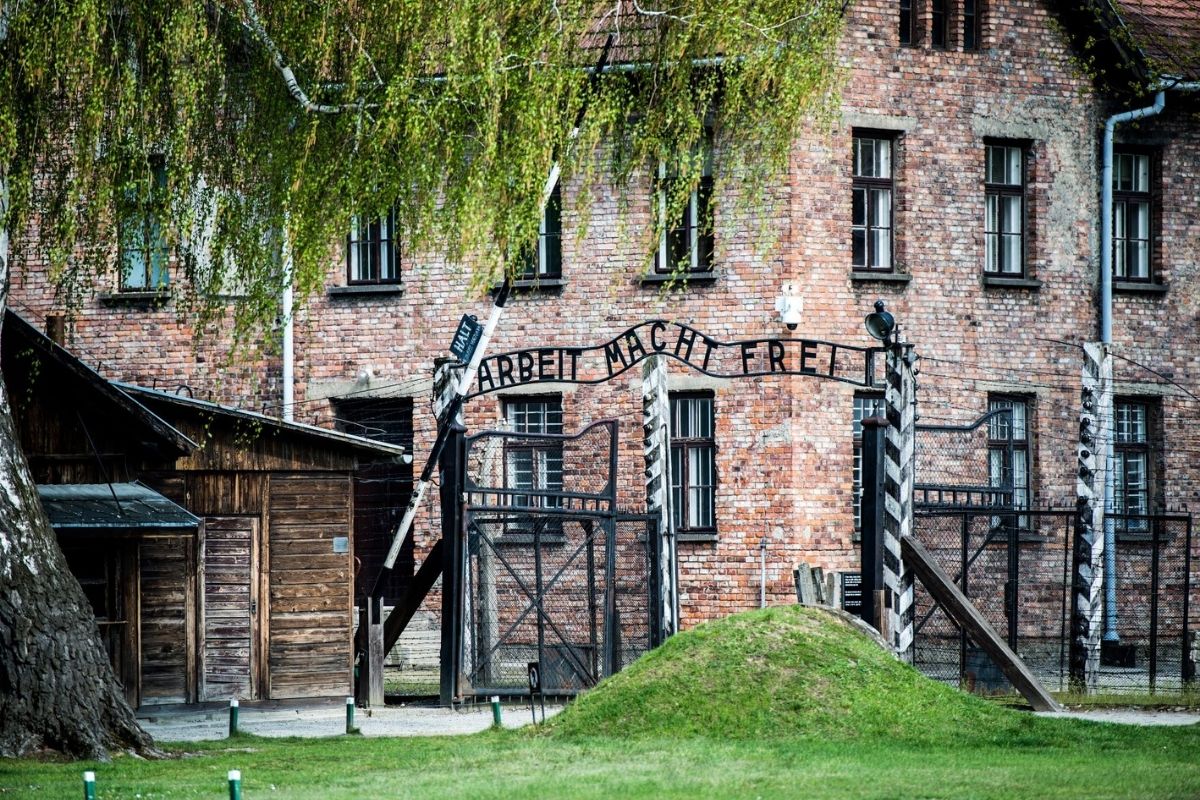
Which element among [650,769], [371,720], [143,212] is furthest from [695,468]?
[650,769]

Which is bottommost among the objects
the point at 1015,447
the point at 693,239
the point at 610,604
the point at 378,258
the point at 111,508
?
the point at 610,604

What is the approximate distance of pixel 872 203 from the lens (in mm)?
25766

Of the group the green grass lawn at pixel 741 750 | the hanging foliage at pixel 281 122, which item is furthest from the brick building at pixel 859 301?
the green grass lawn at pixel 741 750

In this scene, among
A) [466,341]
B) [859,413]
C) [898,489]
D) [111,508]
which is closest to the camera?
[898,489]

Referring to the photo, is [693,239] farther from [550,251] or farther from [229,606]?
[229,606]

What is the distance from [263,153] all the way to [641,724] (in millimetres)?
5864

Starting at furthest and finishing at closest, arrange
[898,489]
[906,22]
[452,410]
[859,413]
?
[906,22] → [859,413] → [452,410] → [898,489]

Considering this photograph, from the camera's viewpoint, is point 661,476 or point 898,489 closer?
point 898,489

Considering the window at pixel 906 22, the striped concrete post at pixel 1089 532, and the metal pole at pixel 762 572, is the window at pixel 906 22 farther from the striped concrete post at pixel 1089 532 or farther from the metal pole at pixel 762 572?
Answer: the striped concrete post at pixel 1089 532

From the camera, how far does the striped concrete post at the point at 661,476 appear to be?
62.3 ft

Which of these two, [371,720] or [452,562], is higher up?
[452,562]

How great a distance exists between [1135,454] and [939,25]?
6.61 meters

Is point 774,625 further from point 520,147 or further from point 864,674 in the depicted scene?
point 520,147

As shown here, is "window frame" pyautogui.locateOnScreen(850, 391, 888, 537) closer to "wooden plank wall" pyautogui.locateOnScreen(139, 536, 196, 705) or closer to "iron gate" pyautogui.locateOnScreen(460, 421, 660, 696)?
"iron gate" pyautogui.locateOnScreen(460, 421, 660, 696)
